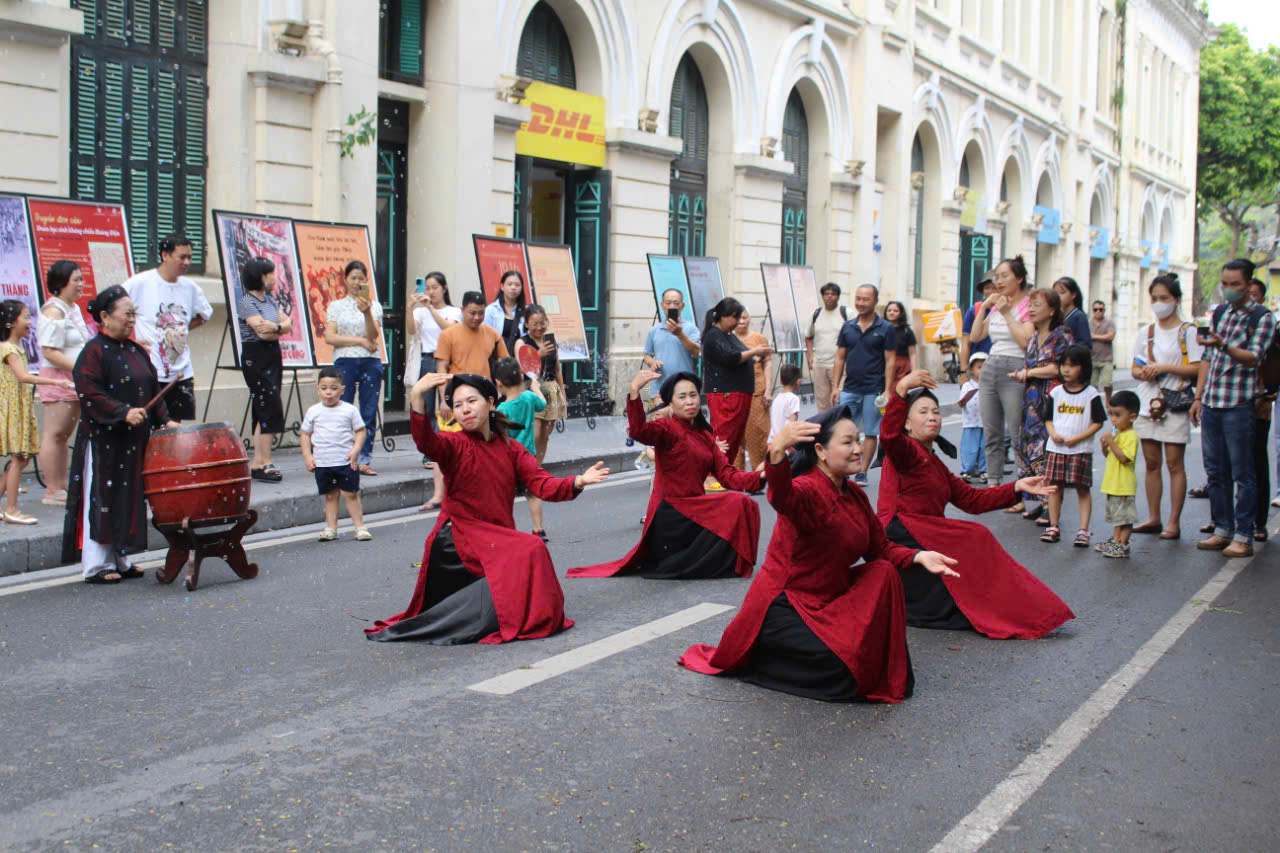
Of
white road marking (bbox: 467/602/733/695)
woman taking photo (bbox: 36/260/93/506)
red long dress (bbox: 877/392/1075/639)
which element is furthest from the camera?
woman taking photo (bbox: 36/260/93/506)

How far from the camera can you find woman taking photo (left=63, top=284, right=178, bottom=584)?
8.07 meters

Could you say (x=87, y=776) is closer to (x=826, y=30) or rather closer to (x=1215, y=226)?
(x=826, y=30)

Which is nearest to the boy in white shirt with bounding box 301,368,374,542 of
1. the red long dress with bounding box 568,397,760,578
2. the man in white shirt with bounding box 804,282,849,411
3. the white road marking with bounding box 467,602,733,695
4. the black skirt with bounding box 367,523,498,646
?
the red long dress with bounding box 568,397,760,578

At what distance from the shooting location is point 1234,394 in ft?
→ 31.4

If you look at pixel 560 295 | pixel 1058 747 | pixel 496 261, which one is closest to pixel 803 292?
pixel 560 295

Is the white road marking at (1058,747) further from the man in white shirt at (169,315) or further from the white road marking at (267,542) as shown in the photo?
the man in white shirt at (169,315)

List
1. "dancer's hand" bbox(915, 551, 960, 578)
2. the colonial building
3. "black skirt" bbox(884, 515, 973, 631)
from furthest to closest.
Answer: the colonial building, "black skirt" bbox(884, 515, 973, 631), "dancer's hand" bbox(915, 551, 960, 578)

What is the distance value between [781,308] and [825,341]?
624cm

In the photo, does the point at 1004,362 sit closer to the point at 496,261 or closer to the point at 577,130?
the point at 496,261

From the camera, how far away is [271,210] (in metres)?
14.0

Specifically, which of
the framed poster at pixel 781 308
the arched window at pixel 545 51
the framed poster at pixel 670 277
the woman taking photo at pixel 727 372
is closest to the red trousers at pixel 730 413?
the woman taking photo at pixel 727 372

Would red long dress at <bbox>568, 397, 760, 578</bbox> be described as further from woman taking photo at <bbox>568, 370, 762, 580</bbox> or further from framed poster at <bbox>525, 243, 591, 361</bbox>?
framed poster at <bbox>525, 243, 591, 361</bbox>

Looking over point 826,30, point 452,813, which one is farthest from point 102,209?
point 826,30

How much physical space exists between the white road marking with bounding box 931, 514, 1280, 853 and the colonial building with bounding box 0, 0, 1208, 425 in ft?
28.5
